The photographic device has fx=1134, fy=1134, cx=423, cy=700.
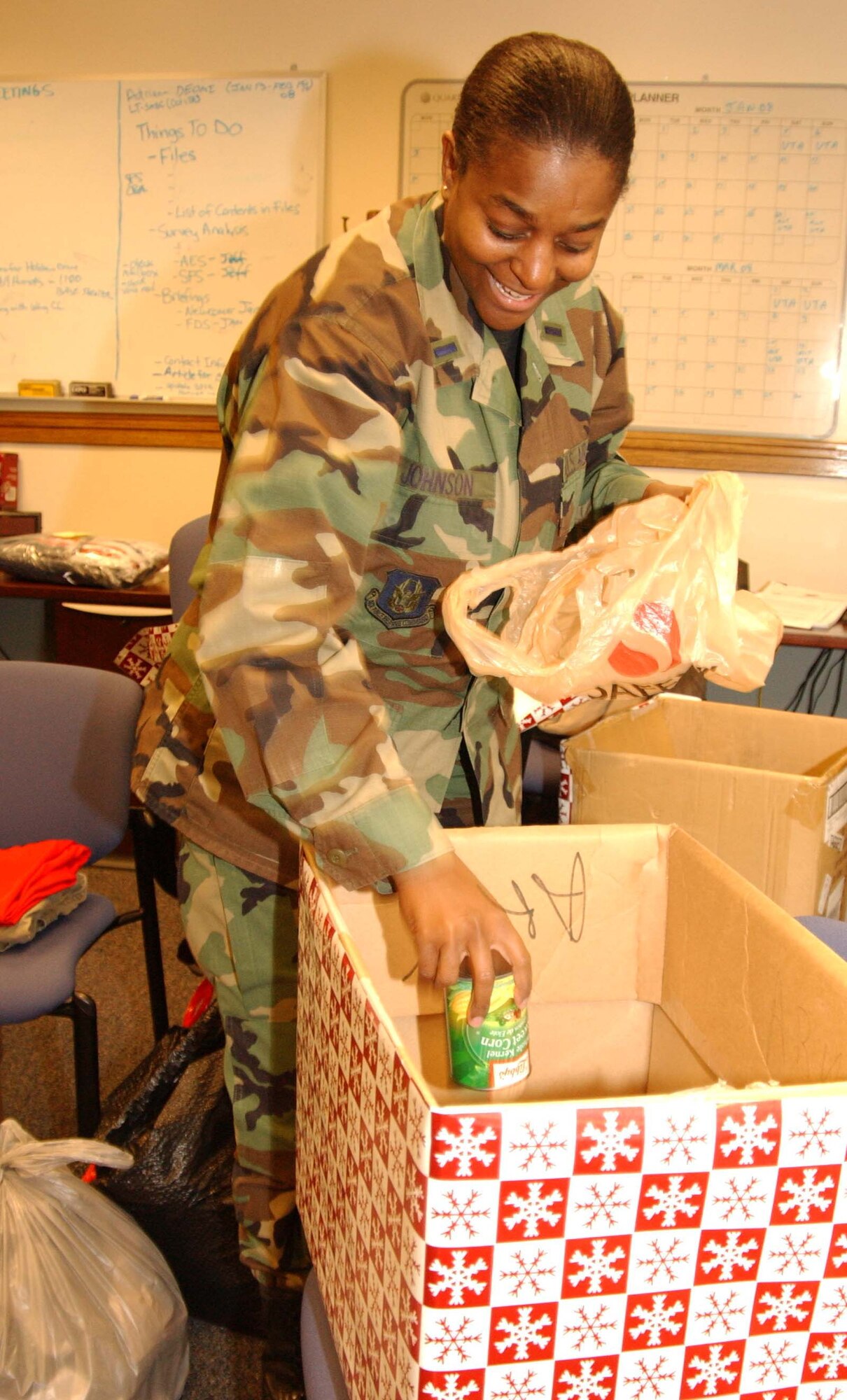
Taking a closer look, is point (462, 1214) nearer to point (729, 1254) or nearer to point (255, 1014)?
point (729, 1254)

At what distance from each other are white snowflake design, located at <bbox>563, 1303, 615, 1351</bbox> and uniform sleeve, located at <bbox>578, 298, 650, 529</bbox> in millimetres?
863

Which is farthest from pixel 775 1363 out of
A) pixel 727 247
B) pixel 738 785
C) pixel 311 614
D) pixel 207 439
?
pixel 207 439

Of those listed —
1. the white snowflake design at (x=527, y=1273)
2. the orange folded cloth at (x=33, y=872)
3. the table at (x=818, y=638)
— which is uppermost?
the table at (x=818, y=638)

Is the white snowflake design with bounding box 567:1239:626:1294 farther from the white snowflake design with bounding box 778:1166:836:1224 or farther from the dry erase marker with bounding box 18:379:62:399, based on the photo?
the dry erase marker with bounding box 18:379:62:399

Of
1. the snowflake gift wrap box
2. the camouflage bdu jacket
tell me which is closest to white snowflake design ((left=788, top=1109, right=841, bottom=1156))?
the snowflake gift wrap box

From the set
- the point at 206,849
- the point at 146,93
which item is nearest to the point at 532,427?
the point at 206,849

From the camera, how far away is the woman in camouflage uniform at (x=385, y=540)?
78cm

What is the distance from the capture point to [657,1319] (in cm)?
48

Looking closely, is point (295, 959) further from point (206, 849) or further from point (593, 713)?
point (593, 713)

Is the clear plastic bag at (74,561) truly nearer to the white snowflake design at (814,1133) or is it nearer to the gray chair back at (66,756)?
the gray chair back at (66,756)

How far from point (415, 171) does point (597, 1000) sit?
2850mm

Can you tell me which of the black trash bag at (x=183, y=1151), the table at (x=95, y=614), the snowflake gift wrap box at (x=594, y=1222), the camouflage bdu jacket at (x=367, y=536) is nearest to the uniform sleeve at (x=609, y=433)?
the camouflage bdu jacket at (x=367, y=536)

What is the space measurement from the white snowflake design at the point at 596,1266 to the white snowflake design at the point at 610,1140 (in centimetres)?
4

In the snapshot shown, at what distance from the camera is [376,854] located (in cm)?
73
